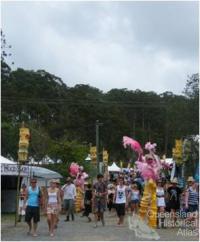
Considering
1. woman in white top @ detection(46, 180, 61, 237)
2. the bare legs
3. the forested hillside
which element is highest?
the forested hillside

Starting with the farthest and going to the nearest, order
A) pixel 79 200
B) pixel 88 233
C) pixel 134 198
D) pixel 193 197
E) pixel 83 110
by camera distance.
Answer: pixel 83 110 < pixel 79 200 < pixel 134 198 < pixel 193 197 < pixel 88 233

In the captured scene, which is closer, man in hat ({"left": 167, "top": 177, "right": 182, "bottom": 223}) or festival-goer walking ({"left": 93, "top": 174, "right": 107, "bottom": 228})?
man in hat ({"left": 167, "top": 177, "right": 182, "bottom": 223})

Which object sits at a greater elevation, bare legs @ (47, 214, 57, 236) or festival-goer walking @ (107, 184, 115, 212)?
festival-goer walking @ (107, 184, 115, 212)

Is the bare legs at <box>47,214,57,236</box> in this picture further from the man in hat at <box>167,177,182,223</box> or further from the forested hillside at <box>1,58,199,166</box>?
the forested hillside at <box>1,58,199,166</box>

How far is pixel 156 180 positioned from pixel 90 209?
514 centimetres

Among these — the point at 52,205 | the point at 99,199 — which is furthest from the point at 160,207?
the point at 52,205

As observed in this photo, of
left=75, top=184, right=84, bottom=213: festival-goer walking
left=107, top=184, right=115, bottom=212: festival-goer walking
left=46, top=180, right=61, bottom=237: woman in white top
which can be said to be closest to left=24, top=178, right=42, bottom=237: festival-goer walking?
left=46, top=180, right=61, bottom=237: woman in white top

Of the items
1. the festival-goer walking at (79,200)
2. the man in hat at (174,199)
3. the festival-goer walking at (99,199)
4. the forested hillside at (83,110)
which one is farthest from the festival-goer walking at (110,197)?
the forested hillside at (83,110)

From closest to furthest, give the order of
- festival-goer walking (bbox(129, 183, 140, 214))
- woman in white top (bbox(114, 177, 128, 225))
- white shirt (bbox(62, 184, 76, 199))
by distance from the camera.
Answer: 1. woman in white top (bbox(114, 177, 128, 225))
2. white shirt (bbox(62, 184, 76, 199))
3. festival-goer walking (bbox(129, 183, 140, 214))

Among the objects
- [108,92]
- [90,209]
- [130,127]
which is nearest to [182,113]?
[90,209]

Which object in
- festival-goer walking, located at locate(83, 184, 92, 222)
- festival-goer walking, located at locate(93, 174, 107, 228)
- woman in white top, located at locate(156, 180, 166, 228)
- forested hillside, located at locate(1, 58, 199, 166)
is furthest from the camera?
forested hillside, located at locate(1, 58, 199, 166)

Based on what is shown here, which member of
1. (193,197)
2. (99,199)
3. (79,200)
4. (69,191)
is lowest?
(79,200)

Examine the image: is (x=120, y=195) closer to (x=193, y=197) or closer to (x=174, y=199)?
(x=174, y=199)

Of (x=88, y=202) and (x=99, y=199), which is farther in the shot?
(x=88, y=202)
